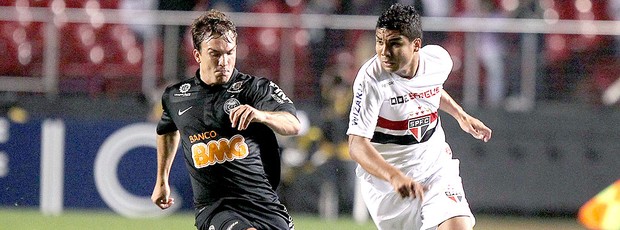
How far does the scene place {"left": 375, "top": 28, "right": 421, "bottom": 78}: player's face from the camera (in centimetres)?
738

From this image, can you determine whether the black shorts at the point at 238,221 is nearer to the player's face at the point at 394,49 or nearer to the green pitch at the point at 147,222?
the player's face at the point at 394,49

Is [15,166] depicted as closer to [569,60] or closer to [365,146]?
[569,60]

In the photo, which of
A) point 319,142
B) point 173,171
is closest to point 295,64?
point 319,142

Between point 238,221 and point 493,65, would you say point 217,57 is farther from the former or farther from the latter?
point 493,65

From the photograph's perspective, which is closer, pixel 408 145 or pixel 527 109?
pixel 408 145

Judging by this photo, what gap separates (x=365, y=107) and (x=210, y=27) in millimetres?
1121

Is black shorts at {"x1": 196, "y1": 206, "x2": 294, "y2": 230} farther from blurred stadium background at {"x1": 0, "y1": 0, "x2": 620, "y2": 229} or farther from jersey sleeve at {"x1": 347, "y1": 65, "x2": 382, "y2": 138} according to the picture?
blurred stadium background at {"x1": 0, "y1": 0, "x2": 620, "y2": 229}

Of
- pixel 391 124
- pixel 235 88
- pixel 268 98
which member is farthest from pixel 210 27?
pixel 391 124

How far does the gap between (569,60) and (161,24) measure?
5.25m

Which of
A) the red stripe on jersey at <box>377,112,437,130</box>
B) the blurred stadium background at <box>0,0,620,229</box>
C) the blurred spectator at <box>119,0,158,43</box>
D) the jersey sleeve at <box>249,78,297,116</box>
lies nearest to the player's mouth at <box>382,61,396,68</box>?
the red stripe on jersey at <box>377,112,437,130</box>

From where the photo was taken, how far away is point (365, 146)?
7.28 m

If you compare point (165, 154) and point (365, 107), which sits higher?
point (365, 107)

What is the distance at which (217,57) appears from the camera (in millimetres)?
7066

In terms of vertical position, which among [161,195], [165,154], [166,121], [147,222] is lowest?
[147,222]
